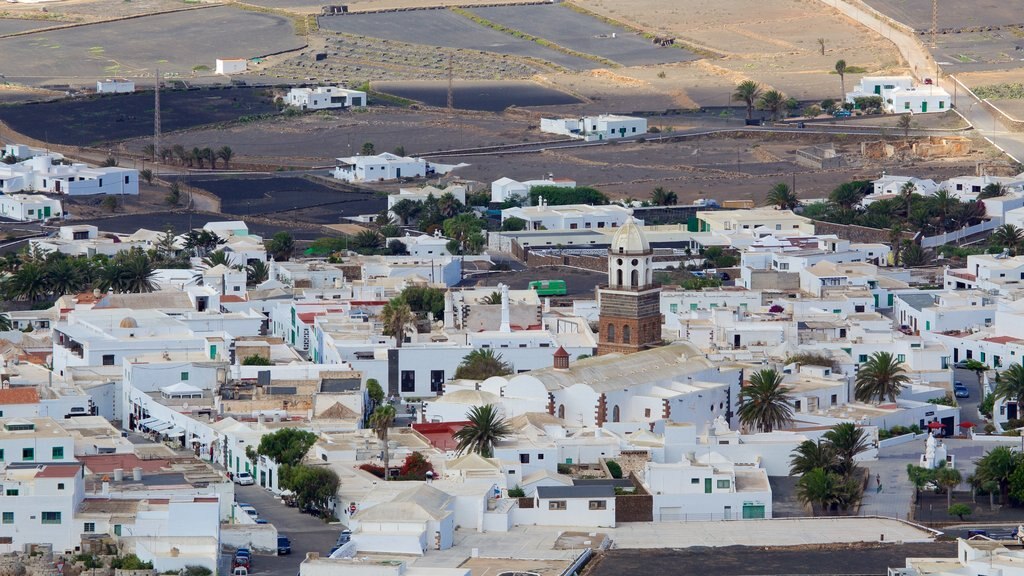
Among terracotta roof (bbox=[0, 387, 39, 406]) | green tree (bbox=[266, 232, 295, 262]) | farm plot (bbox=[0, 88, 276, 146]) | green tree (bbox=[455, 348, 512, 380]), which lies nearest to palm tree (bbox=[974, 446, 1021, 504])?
green tree (bbox=[455, 348, 512, 380])

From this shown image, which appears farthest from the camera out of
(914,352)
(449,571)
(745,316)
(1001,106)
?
(1001,106)

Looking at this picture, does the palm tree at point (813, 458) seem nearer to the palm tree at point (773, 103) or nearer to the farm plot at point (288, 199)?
the farm plot at point (288, 199)

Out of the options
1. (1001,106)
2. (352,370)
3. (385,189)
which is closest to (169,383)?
(352,370)

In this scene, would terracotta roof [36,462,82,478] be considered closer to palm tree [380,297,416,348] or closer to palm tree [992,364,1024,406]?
palm tree [380,297,416,348]

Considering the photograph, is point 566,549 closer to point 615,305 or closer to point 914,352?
point 615,305

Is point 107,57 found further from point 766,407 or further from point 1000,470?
point 1000,470

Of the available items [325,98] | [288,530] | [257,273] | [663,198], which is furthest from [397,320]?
[325,98]

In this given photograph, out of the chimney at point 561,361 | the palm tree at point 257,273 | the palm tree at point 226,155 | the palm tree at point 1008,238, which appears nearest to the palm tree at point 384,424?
the chimney at point 561,361
